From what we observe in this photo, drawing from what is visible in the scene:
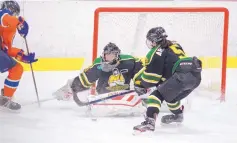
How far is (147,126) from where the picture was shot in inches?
63.5

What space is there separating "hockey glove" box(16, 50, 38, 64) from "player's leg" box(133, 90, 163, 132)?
0.48 m

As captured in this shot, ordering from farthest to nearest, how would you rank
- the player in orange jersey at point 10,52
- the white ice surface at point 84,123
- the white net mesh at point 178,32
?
the white net mesh at point 178,32 → the player in orange jersey at point 10,52 → the white ice surface at point 84,123

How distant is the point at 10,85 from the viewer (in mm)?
1743

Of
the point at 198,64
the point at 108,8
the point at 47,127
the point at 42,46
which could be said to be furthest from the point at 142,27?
the point at 47,127

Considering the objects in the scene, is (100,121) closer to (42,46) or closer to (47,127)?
(47,127)

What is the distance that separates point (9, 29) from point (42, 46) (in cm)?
20

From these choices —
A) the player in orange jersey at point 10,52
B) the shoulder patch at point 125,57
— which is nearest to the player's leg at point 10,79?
the player in orange jersey at point 10,52

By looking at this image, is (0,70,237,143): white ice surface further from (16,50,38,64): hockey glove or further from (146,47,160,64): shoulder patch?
(146,47,160,64): shoulder patch

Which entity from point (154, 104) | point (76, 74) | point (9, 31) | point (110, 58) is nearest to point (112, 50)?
point (110, 58)

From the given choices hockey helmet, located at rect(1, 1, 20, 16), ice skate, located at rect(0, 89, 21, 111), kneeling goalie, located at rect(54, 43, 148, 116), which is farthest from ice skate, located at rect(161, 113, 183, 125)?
hockey helmet, located at rect(1, 1, 20, 16)

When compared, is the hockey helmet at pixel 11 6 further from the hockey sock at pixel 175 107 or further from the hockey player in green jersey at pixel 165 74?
the hockey sock at pixel 175 107

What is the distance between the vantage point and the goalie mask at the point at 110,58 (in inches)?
68.6

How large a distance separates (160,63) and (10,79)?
561 mm

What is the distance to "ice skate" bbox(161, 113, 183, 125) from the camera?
1.70 metres
